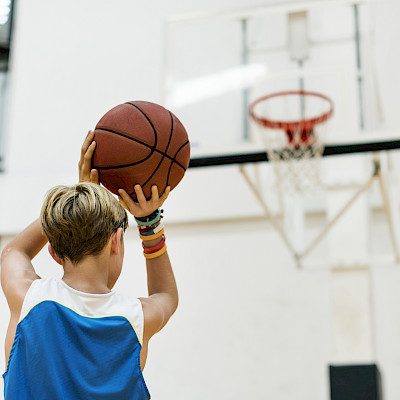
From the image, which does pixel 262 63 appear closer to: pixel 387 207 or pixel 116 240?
pixel 387 207

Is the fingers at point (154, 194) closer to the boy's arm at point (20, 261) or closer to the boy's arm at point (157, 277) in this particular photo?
the boy's arm at point (157, 277)

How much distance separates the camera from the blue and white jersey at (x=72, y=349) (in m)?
1.33

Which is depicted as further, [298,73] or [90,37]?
[90,37]

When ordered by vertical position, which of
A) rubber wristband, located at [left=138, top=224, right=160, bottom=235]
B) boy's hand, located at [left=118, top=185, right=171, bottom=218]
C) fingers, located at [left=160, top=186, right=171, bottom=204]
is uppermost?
fingers, located at [left=160, top=186, right=171, bottom=204]

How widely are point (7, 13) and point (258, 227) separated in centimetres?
415

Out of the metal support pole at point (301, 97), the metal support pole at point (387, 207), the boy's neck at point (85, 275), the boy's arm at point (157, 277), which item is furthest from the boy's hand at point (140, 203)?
the metal support pole at point (301, 97)

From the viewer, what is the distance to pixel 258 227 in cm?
636

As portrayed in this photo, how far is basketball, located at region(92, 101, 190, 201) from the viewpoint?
1773mm

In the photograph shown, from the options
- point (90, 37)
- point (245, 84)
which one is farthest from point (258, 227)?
point (90, 37)

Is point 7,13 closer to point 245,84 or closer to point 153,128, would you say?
point 245,84

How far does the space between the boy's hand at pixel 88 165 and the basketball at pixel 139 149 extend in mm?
19

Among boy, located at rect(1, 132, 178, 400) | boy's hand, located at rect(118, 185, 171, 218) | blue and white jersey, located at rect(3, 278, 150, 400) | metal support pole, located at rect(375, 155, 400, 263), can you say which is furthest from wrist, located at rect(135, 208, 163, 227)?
metal support pole, located at rect(375, 155, 400, 263)

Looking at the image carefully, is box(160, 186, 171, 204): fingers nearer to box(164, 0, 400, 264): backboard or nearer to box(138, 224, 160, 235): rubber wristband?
box(138, 224, 160, 235): rubber wristband

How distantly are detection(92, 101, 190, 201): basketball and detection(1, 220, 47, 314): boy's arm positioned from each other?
0.28 metres
